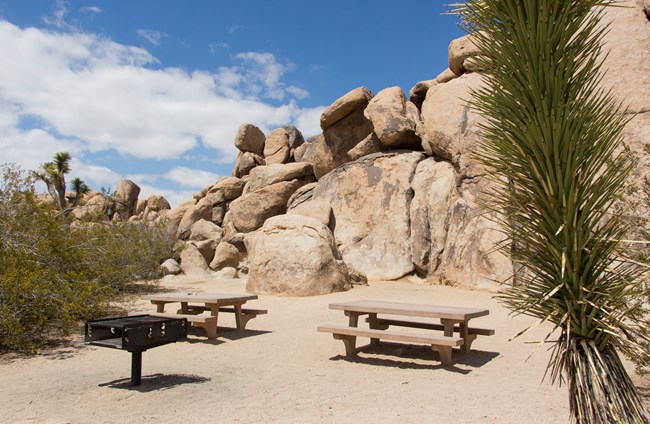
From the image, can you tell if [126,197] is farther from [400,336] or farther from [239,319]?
[400,336]

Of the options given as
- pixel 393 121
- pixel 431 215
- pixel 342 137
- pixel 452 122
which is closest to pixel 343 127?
pixel 342 137

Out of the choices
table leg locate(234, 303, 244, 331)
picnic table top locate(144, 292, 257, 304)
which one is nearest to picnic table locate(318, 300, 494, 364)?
picnic table top locate(144, 292, 257, 304)

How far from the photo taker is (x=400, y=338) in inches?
251

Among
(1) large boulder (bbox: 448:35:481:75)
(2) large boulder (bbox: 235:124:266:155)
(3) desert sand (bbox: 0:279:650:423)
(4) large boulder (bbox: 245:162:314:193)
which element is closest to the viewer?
(3) desert sand (bbox: 0:279:650:423)

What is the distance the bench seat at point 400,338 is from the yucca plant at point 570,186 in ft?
9.93

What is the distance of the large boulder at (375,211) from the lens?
16.5 metres

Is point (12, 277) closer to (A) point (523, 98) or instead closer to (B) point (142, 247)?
Result: (A) point (523, 98)

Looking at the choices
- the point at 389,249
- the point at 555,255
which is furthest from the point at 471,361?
the point at 389,249

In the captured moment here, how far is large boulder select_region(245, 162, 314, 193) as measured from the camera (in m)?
23.9

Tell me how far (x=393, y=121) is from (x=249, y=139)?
13.5 metres

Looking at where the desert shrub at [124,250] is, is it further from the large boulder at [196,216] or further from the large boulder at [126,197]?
the large boulder at [126,197]

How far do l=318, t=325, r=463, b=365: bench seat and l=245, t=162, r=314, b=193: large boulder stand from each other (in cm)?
1732

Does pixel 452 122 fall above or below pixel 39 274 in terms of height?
above

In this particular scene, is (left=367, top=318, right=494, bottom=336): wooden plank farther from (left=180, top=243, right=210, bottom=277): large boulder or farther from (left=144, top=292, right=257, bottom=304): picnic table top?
(left=180, top=243, right=210, bottom=277): large boulder
